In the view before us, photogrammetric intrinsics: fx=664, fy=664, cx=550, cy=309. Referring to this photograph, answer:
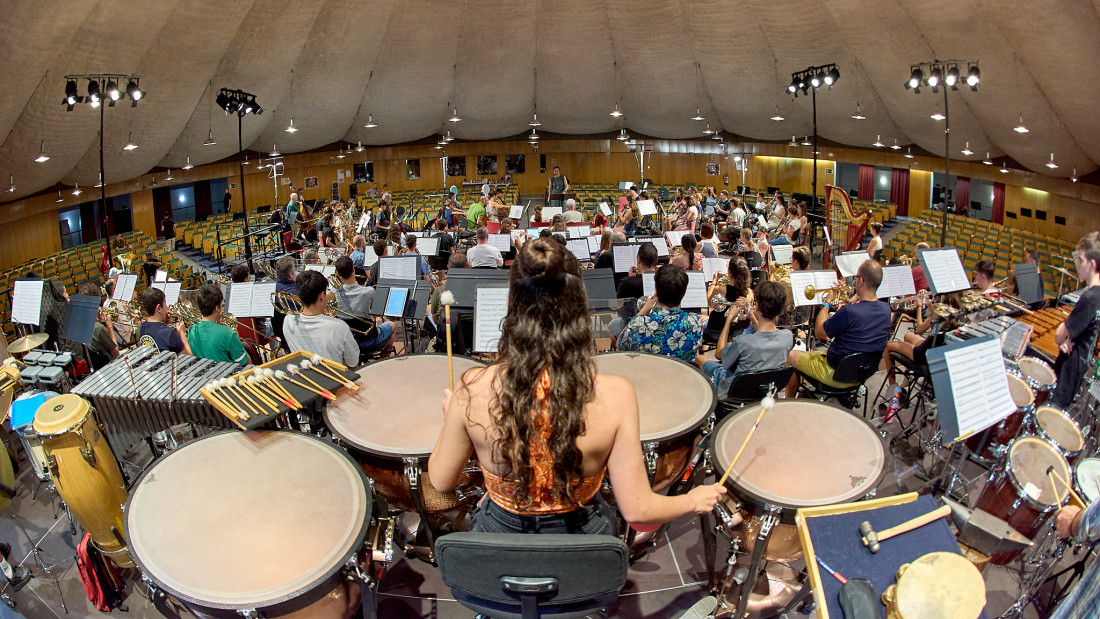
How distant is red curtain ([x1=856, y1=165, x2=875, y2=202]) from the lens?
25416 millimetres

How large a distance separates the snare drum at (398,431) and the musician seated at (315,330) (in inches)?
30.3

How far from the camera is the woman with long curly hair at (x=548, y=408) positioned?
2.03 meters

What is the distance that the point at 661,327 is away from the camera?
4426 mm

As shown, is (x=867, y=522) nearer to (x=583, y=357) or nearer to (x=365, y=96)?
(x=583, y=357)

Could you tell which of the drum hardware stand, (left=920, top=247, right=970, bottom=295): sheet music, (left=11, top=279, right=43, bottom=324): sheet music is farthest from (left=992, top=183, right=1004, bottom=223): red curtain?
the drum hardware stand

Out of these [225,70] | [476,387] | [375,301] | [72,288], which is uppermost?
[225,70]

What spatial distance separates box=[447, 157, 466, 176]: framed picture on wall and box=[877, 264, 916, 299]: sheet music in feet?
77.4

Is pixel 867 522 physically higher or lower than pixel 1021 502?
higher

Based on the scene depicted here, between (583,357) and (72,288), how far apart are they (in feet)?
47.1

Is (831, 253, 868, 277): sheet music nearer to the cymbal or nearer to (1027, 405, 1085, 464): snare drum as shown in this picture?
(1027, 405, 1085, 464): snare drum

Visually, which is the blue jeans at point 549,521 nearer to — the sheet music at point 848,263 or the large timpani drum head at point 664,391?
the large timpani drum head at point 664,391

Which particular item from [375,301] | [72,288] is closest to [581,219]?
[375,301]

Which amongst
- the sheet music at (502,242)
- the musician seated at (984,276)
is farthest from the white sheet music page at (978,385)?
the sheet music at (502,242)

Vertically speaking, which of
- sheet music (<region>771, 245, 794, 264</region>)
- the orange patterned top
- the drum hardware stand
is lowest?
the drum hardware stand
